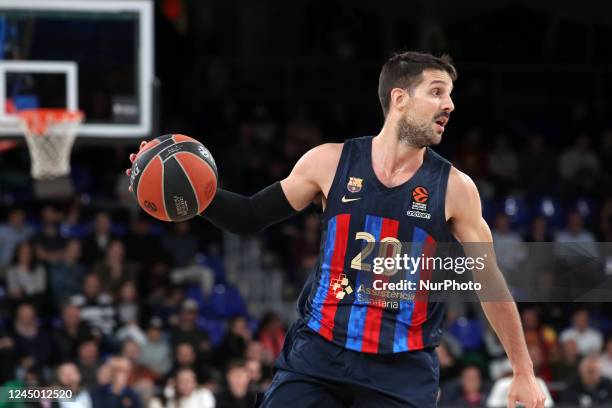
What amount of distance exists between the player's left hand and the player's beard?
1085 mm

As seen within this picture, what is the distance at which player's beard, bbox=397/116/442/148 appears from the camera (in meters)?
4.74

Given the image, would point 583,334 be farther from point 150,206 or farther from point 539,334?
point 150,206

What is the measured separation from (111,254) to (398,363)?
332 inches

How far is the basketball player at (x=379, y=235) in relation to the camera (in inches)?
180

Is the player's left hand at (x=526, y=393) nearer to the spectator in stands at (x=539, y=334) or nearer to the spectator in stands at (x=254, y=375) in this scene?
the spectator in stands at (x=254, y=375)

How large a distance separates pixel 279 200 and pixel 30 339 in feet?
23.6

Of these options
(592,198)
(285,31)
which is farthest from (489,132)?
(285,31)

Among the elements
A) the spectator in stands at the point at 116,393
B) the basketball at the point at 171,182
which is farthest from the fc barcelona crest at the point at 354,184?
the spectator in stands at the point at 116,393

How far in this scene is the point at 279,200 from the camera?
4852 millimetres

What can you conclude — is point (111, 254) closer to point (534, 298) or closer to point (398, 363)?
point (534, 298)

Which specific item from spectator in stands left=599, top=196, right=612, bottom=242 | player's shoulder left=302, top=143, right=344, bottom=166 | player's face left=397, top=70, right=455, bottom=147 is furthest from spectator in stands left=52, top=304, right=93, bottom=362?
player's face left=397, top=70, right=455, bottom=147

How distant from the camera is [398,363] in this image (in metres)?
4.60

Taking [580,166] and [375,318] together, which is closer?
[375,318]

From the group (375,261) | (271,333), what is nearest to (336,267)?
(375,261)
